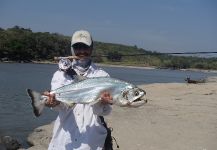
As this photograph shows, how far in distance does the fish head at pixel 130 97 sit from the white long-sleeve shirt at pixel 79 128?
178 millimetres

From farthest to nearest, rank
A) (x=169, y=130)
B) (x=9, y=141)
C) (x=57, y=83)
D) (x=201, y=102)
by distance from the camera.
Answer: (x=201, y=102) < (x=169, y=130) < (x=9, y=141) < (x=57, y=83)

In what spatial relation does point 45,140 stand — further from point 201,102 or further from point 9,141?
point 201,102

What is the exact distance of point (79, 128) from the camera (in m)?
4.61

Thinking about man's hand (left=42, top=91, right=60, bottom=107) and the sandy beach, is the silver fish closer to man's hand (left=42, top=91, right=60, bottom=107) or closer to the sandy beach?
man's hand (left=42, top=91, right=60, bottom=107)

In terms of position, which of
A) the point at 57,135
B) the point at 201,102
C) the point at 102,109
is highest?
the point at 102,109

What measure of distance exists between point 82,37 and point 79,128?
3.04ft

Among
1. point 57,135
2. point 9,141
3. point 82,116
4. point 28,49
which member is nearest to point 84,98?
point 82,116

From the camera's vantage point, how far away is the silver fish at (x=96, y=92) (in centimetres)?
452

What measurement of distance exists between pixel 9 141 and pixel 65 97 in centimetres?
938

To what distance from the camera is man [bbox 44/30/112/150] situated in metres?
4.58

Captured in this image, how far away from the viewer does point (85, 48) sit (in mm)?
4781

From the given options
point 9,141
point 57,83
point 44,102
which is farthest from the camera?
point 9,141

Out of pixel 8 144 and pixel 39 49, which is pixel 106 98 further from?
pixel 39 49

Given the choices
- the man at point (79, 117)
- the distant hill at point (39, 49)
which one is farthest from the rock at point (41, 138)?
the distant hill at point (39, 49)
